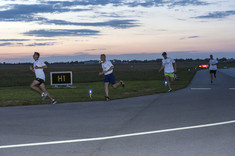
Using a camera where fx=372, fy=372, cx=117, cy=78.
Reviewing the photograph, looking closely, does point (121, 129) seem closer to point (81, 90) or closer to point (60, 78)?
point (81, 90)

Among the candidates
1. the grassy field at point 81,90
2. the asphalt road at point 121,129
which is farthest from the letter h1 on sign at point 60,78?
the asphalt road at point 121,129

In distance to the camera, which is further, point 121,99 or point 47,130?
point 121,99

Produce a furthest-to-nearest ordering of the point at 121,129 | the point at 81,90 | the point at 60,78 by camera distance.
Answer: the point at 60,78 < the point at 81,90 < the point at 121,129

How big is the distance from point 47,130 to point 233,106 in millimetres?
6397

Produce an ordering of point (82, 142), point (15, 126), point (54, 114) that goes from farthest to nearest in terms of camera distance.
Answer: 1. point (54, 114)
2. point (15, 126)
3. point (82, 142)

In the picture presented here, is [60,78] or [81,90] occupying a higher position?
[60,78]

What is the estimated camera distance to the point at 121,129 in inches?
312

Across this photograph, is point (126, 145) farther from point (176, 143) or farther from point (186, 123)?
point (186, 123)

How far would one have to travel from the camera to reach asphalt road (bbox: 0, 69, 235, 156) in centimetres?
601

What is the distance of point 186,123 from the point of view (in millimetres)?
8570

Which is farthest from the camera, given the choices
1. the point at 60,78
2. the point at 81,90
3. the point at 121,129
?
the point at 60,78

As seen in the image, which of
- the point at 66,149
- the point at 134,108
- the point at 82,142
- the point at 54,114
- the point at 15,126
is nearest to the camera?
the point at 66,149

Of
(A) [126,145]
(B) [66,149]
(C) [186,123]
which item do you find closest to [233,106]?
(C) [186,123]

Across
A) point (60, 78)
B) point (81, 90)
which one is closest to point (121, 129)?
point (81, 90)
